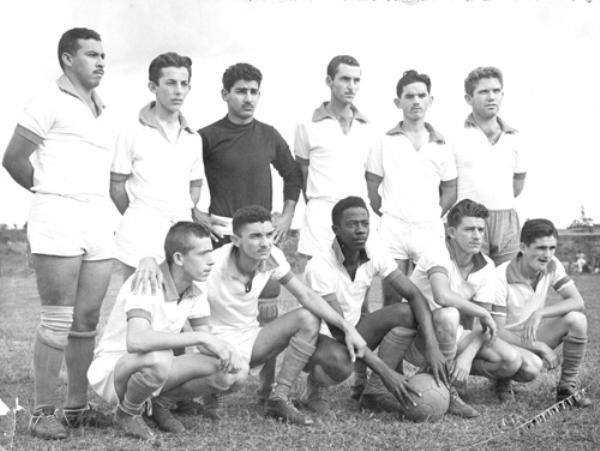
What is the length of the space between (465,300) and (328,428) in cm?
105

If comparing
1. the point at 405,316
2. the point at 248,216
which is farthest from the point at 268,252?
the point at 405,316

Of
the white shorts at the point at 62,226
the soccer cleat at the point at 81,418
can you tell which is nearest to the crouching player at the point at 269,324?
the soccer cleat at the point at 81,418

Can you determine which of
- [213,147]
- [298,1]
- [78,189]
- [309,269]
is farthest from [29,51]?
[309,269]

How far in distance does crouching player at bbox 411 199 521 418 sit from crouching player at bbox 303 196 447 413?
5.0 inches

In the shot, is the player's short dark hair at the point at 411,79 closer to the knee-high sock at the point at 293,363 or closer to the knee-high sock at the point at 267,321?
the knee-high sock at the point at 267,321

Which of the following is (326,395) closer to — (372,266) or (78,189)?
(372,266)

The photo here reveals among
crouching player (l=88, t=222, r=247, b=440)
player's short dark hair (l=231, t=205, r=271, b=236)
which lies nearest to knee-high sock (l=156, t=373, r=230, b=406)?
crouching player (l=88, t=222, r=247, b=440)

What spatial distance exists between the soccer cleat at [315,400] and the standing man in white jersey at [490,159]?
4.55ft

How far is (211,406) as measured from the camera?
432 centimetres

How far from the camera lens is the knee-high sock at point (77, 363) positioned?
4.11 m

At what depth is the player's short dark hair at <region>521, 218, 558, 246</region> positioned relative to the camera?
187 inches

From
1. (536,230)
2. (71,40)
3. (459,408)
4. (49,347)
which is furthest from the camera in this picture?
(536,230)

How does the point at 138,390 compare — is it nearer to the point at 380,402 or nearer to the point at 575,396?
the point at 380,402

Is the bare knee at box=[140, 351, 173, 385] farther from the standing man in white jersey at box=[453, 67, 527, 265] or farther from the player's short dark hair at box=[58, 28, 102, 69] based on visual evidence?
the standing man in white jersey at box=[453, 67, 527, 265]
